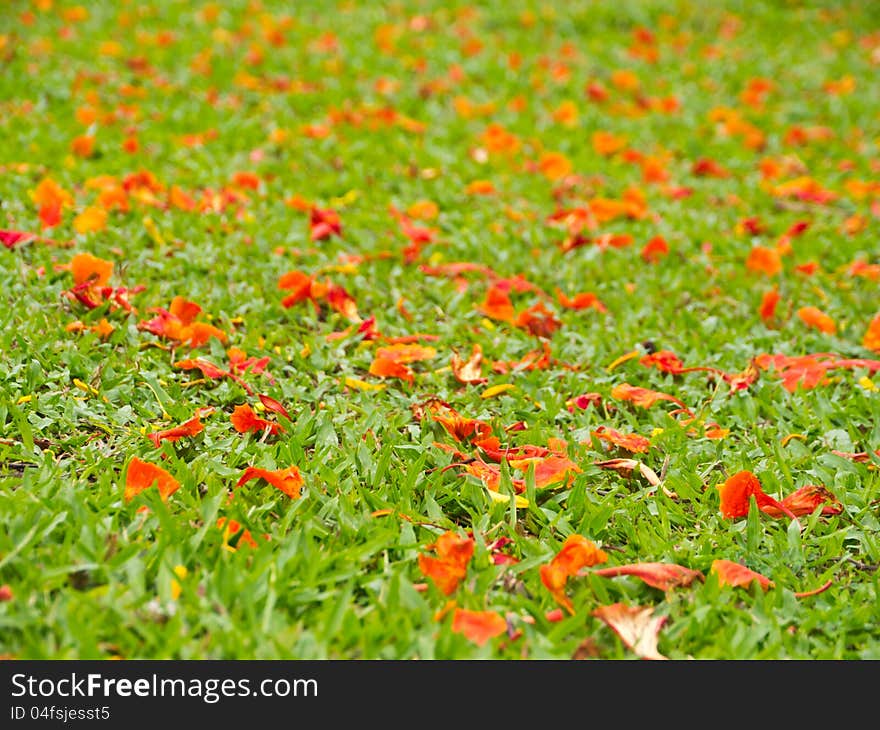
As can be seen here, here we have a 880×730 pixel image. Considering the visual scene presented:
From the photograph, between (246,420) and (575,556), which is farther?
(246,420)

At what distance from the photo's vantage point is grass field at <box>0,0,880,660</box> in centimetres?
175

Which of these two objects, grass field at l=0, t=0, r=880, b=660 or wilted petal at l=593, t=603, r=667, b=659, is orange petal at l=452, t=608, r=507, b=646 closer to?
grass field at l=0, t=0, r=880, b=660

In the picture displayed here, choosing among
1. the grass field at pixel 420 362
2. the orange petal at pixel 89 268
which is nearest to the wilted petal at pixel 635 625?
the grass field at pixel 420 362

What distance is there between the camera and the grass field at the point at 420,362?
5.73ft

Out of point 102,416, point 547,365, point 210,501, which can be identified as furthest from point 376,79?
point 210,501

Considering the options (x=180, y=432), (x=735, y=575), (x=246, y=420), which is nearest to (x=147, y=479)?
(x=180, y=432)

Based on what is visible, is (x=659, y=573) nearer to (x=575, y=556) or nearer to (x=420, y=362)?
(x=575, y=556)

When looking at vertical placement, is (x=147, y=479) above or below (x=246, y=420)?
below

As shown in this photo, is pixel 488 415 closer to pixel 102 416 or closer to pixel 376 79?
pixel 102 416

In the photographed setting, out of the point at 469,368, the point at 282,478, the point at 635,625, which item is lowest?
the point at 635,625

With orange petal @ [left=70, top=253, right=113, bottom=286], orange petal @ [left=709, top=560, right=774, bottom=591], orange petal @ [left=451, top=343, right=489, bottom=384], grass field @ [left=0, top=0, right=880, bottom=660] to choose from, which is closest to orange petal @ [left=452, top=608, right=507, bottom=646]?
grass field @ [left=0, top=0, right=880, bottom=660]

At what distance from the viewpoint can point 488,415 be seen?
2574 mm

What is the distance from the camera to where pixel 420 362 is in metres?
2.87

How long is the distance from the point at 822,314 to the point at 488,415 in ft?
4.53
